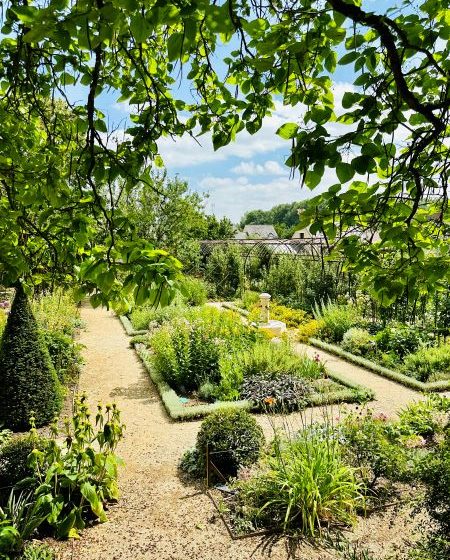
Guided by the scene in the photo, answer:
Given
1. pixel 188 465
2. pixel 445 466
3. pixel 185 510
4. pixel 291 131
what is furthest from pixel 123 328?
pixel 291 131

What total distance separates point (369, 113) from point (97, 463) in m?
3.84

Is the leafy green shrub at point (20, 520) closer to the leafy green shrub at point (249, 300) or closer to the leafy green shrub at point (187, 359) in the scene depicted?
the leafy green shrub at point (187, 359)

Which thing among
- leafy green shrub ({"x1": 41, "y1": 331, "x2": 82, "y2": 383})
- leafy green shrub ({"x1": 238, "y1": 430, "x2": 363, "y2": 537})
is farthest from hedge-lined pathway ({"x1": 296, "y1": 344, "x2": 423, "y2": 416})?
leafy green shrub ({"x1": 41, "y1": 331, "x2": 82, "y2": 383})

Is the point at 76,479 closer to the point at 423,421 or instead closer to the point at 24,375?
the point at 24,375

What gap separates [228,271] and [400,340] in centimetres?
1047

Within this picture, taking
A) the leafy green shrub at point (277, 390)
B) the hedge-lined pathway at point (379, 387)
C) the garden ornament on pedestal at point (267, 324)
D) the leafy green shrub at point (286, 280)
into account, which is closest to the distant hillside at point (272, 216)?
the leafy green shrub at point (286, 280)

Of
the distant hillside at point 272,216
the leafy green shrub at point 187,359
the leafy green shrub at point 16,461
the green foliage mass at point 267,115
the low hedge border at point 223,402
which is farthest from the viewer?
the distant hillside at point 272,216

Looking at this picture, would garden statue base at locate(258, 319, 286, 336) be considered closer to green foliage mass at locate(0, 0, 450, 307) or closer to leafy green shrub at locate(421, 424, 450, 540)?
leafy green shrub at locate(421, 424, 450, 540)

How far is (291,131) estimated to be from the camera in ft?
5.08

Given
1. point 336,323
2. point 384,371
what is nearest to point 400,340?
point 384,371

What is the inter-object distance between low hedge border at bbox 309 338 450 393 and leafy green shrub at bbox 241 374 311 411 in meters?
2.18

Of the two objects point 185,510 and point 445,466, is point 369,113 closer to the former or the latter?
→ point 445,466

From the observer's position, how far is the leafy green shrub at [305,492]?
3.86 m

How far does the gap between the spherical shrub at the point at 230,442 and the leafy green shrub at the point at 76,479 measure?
3.36 ft
